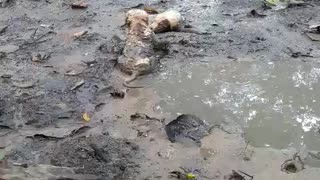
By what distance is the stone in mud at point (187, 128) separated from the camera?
408 cm

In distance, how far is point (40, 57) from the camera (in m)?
5.36

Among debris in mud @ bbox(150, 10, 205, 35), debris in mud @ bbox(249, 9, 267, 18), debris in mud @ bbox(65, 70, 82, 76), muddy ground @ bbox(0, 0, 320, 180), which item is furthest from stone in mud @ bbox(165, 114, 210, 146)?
debris in mud @ bbox(249, 9, 267, 18)

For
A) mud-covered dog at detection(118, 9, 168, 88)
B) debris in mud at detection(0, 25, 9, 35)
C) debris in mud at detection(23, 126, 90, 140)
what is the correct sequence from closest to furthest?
1. debris in mud at detection(23, 126, 90, 140)
2. mud-covered dog at detection(118, 9, 168, 88)
3. debris in mud at detection(0, 25, 9, 35)

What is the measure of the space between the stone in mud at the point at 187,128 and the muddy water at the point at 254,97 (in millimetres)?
117

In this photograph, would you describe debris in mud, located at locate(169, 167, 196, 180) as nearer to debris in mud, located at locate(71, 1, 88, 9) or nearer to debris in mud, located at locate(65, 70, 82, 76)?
debris in mud, located at locate(65, 70, 82, 76)

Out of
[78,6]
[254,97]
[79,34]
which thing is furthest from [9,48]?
[254,97]

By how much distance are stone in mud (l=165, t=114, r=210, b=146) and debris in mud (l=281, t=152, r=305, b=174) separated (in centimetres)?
71

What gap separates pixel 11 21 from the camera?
6.32 meters

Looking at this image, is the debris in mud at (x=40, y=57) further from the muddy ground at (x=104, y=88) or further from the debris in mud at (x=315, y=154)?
the debris in mud at (x=315, y=154)

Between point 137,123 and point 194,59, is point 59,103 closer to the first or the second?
point 137,123

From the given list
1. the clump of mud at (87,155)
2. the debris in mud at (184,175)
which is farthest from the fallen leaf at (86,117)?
the debris in mud at (184,175)

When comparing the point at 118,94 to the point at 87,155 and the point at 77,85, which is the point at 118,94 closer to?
the point at 77,85

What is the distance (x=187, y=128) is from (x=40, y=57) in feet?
6.86

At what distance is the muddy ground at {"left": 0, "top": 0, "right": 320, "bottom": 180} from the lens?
3.74m
